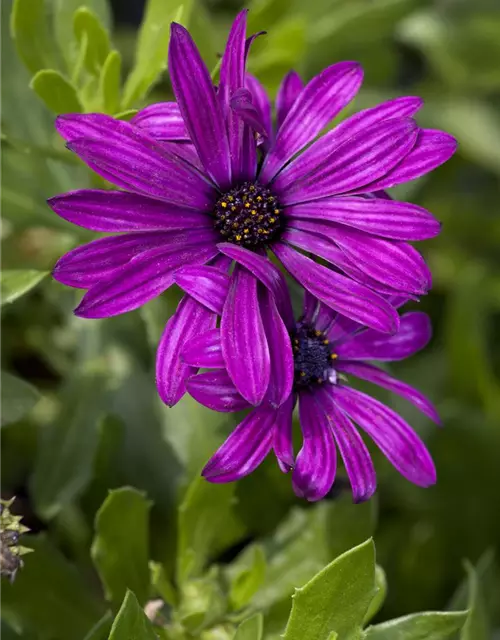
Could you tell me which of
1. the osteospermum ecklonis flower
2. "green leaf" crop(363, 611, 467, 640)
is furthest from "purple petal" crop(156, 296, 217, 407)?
"green leaf" crop(363, 611, 467, 640)

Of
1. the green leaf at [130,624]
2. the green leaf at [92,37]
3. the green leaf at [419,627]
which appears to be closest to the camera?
the green leaf at [130,624]

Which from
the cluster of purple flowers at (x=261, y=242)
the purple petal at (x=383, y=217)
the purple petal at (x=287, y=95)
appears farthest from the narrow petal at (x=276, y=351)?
the purple petal at (x=287, y=95)

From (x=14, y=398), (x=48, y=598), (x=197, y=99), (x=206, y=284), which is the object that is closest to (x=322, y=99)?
(x=197, y=99)

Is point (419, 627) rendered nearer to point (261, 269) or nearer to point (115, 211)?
point (261, 269)

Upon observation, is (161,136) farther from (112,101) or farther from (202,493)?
(202,493)

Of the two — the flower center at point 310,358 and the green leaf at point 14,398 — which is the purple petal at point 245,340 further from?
Result: the green leaf at point 14,398

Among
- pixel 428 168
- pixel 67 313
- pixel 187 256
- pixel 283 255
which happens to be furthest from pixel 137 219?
pixel 67 313

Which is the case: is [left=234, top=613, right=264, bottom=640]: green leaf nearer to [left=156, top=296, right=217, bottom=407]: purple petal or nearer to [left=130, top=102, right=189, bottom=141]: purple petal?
[left=156, top=296, right=217, bottom=407]: purple petal
